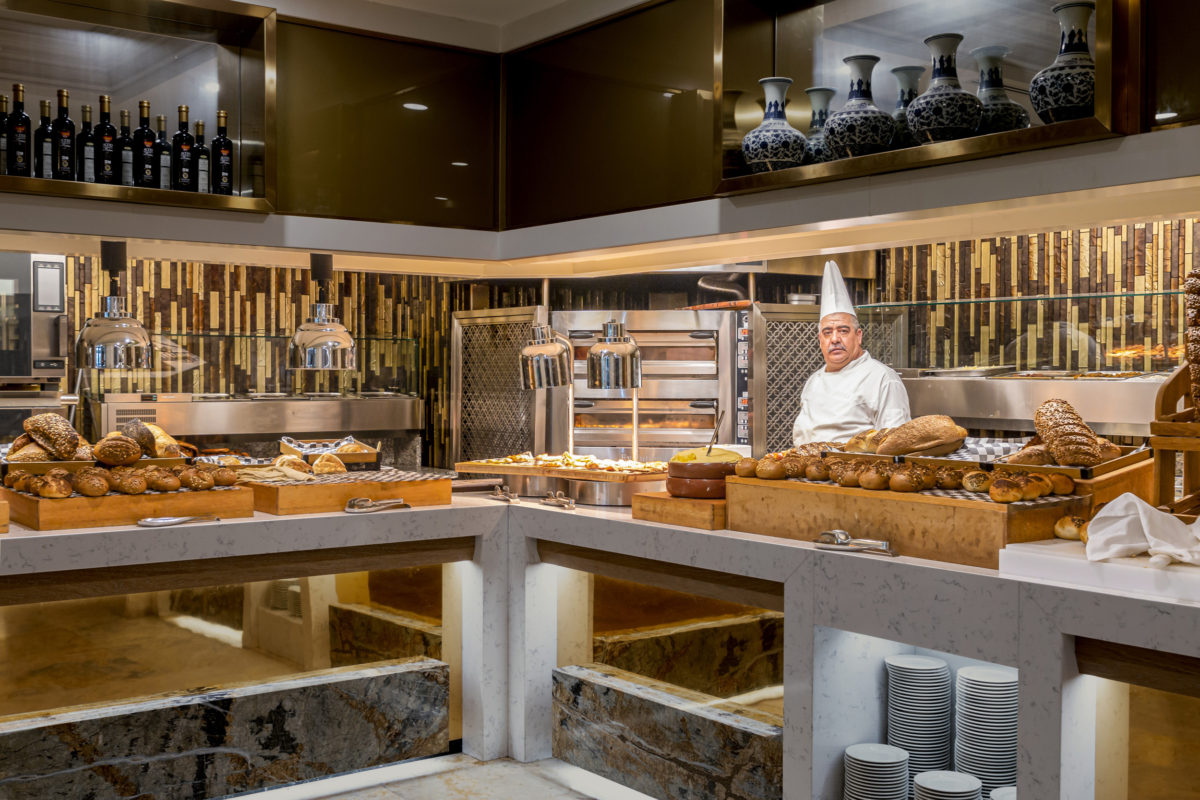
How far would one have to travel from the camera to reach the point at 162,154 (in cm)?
418

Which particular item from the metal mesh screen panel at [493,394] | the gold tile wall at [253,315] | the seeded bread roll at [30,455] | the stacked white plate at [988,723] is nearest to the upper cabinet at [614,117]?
the stacked white plate at [988,723]

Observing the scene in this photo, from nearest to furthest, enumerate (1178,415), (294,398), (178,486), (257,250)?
(1178,415) → (178,486) → (257,250) → (294,398)

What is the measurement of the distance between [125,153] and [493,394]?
3524mm

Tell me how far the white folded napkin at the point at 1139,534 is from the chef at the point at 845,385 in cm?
194

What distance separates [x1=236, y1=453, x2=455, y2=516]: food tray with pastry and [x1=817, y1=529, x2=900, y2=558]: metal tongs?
1651 mm

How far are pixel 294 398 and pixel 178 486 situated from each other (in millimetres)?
2602

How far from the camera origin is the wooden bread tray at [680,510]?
136 inches

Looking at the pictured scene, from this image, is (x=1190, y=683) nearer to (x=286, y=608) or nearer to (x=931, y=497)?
(x=931, y=497)

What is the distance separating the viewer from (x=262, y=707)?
366 centimetres

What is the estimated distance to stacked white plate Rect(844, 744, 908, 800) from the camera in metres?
2.95

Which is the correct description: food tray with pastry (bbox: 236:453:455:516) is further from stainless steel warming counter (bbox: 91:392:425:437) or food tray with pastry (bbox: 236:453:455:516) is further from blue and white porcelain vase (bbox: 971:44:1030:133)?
blue and white porcelain vase (bbox: 971:44:1030:133)

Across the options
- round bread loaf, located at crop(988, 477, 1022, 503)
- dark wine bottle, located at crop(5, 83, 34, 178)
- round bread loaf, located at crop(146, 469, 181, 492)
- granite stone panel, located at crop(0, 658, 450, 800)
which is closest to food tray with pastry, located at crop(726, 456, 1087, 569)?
round bread loaf, located at crop(988, 477, 1022, 503)

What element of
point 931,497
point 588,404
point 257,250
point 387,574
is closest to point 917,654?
point 931,497

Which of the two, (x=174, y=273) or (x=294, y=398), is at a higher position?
(x=174, y=273)
